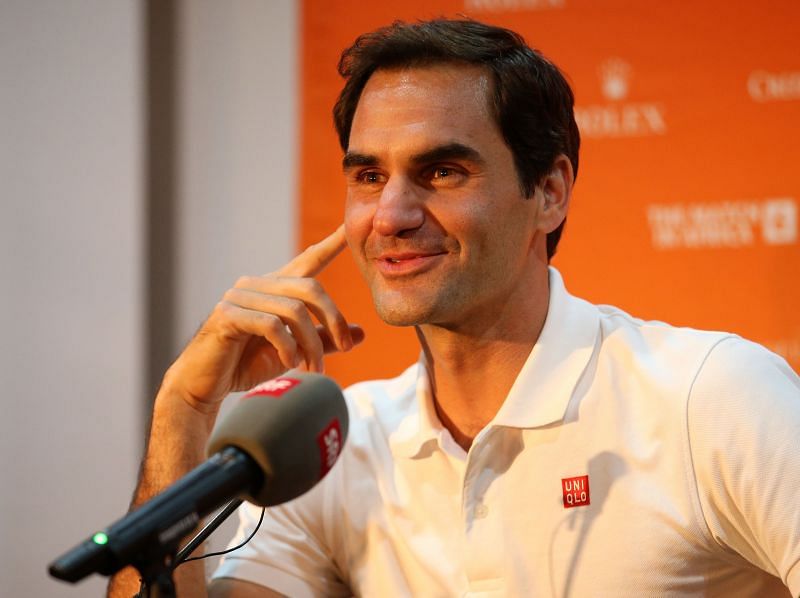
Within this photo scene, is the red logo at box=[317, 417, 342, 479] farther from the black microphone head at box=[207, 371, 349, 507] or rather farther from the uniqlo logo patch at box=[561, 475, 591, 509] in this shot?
the uniqlo logo patch at box=[561, 475, 591, 509]

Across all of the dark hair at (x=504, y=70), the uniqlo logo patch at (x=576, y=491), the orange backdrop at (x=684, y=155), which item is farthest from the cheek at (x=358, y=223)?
the orange backdrop at (x=684, y=155)

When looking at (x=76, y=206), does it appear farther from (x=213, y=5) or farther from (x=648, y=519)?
(x=648, y=519)

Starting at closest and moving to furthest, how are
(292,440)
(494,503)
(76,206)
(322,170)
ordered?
1. (292,440)
2. (494,503)
3. (322,170)
4. (76,206)

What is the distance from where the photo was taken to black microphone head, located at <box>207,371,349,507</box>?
43.3 inches

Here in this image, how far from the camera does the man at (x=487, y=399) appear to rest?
63.2 inches

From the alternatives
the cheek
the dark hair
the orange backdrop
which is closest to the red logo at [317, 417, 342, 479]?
the cheek

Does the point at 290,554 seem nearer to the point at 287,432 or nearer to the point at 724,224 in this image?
the point at 287,432

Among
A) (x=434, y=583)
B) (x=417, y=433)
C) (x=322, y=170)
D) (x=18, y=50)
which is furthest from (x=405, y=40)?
(x=18, y=50)

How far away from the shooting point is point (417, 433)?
1.84m

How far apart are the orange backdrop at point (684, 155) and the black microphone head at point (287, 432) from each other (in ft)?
5.44

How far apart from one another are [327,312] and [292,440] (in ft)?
2.17

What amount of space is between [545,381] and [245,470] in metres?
0.80

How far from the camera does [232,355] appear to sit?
72.2 inches

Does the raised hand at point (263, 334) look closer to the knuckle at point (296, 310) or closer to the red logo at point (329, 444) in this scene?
the knuckle at point (296, 310)
